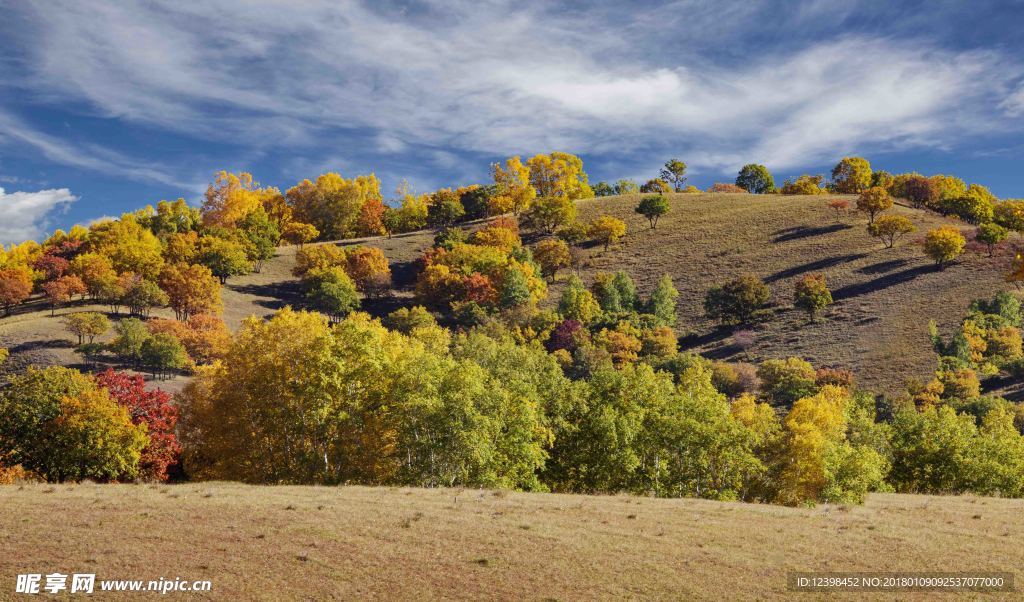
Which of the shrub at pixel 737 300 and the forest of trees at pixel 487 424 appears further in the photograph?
the shrub at pixel 737 300

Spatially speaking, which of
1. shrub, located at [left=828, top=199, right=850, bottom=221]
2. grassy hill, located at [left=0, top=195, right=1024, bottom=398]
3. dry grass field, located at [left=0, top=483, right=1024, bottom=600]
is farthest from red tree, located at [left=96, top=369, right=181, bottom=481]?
shrub, located at [left=828, top=199, right=850, bottom=221]

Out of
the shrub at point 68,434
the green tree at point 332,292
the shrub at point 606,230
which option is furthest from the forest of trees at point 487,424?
the shrub at point 606,230

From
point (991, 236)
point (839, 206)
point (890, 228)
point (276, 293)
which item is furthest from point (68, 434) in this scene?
point (839, 206)

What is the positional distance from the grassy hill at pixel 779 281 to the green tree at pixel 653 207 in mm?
2871

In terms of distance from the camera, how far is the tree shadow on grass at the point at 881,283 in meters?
135

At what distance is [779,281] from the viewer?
5743 inches

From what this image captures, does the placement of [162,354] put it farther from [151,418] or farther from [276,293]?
[151,418]

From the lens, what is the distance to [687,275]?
504 ft

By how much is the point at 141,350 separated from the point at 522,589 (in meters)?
99.9

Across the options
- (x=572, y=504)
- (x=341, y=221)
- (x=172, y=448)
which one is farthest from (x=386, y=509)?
(x=341, y=221)

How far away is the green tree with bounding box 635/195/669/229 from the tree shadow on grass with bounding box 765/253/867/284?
42.9 m

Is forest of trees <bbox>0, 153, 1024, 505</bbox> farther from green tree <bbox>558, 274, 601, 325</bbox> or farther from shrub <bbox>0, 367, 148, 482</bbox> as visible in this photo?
green tree <bbox>558, 274, 601, 325</bbox>

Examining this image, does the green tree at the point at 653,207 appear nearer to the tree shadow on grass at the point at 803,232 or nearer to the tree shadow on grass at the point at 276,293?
the tree shadow on grass at the point at 803,232

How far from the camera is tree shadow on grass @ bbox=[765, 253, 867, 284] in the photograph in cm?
14788
